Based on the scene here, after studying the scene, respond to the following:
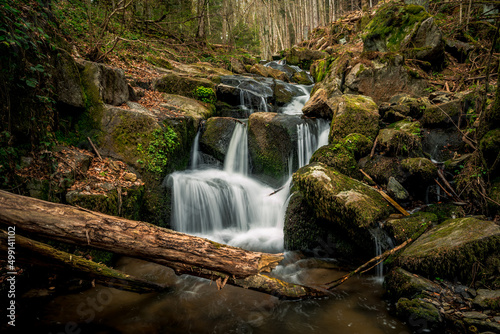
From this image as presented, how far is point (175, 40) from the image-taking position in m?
15.0

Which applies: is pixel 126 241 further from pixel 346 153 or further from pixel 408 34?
pixel 408 34

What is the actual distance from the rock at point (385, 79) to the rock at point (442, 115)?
2.03m

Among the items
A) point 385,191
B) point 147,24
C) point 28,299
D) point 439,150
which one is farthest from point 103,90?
point 147,24

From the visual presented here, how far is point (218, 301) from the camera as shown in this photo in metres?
3.95

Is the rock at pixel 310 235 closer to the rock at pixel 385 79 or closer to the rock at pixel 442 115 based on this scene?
the rock at pixel 442 115

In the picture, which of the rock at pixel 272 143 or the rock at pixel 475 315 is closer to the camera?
the rock at pixel 475 315

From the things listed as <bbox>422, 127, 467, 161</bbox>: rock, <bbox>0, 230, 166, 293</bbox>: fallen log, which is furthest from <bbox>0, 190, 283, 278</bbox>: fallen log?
<bbox>422, 127, 467, 161</bbox>: rock

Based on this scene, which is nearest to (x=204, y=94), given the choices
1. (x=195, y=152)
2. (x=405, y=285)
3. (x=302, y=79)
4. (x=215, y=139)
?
(x=215, y=139)

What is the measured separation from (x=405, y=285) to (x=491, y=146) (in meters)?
3.06

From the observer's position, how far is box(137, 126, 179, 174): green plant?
5965 mm

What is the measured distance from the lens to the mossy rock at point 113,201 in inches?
164

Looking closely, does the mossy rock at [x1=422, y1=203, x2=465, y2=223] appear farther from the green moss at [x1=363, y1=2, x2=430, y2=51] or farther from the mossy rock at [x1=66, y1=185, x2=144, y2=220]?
the green moss at [x1=363, y1=2, x2=430, y2=51]

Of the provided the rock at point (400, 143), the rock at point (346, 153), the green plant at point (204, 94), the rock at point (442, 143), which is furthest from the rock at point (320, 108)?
the green plant at point (204, 94)

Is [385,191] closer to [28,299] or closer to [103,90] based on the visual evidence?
[28,299]
